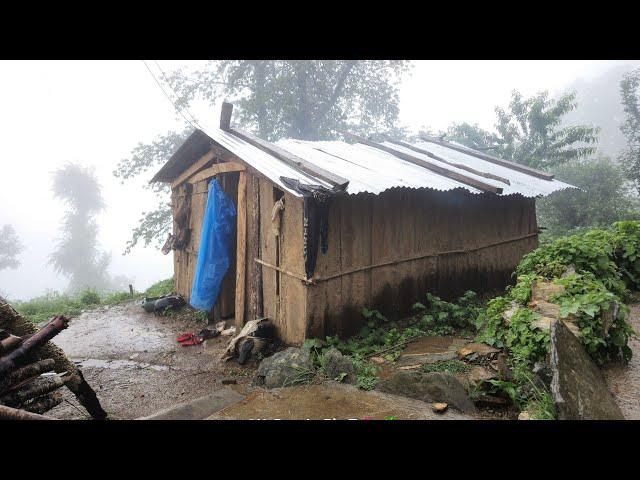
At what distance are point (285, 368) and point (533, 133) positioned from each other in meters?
18.5

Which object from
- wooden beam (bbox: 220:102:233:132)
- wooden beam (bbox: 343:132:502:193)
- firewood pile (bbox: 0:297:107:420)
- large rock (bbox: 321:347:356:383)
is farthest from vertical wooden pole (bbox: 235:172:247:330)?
wooden beam (bbox: 343:132:502:193)

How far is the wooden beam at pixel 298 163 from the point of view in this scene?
543cm

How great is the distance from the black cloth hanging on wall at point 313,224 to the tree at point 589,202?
48.5 feet

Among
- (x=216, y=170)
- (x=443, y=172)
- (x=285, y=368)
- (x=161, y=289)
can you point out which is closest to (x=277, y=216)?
(x=285, y=368)

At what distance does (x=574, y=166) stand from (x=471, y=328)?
57.0ft

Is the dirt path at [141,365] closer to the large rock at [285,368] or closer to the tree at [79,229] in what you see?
the large rock at [285,368]

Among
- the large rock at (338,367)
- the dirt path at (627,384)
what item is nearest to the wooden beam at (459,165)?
the dirt path at (627,384)

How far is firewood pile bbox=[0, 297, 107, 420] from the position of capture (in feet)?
9.54

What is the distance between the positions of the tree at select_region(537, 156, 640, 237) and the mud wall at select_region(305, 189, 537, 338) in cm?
925

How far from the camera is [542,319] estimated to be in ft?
12.9

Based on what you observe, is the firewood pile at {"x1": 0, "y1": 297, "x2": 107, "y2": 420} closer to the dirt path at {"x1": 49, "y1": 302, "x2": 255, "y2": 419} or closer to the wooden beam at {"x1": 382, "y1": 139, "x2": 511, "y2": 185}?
the dirt path at {"x1": 49, "y1": 302, "x2": 255, "y2": 419}

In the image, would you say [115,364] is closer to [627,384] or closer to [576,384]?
[576,384]
